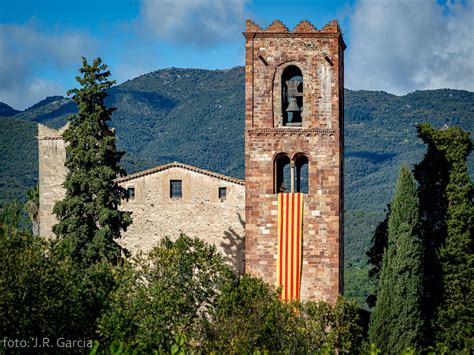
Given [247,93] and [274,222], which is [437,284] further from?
[247,93]

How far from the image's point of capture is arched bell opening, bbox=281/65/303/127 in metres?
32.1

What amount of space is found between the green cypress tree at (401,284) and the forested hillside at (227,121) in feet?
171

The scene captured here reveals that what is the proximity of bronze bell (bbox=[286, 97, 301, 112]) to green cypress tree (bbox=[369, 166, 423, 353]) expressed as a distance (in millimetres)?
5104

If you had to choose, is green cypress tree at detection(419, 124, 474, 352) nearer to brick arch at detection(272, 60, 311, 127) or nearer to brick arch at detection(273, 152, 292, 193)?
brick arch at detection(273, 152, 292, 193)

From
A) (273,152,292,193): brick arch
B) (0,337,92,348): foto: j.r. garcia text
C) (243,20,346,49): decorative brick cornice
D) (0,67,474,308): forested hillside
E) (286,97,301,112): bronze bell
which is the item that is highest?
(0,67,474,308): forested hillside

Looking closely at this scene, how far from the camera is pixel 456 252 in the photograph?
35.3m

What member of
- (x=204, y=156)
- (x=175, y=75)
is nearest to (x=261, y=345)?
(x=204, y=156)

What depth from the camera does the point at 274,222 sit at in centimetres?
3156

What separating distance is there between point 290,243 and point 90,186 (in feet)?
23.3

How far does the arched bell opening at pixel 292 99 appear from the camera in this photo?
3206 centimetres

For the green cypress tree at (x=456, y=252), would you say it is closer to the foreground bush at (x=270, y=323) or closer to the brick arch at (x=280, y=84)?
the foreground bush at (x=270, y=323)

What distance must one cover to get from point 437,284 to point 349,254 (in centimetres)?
4233

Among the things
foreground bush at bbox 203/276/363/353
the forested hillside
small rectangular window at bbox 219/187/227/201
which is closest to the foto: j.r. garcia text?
foreground bush at bbox 203/276/363/353

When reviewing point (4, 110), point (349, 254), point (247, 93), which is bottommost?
point (349, 254)
